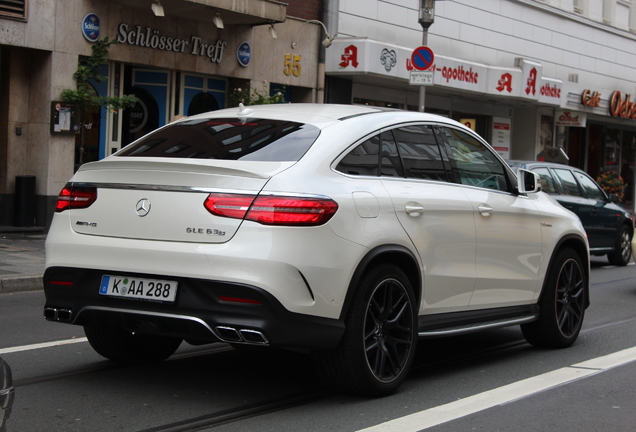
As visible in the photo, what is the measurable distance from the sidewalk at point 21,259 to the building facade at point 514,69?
734cm

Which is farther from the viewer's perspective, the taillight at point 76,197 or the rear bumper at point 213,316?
the taillight at point 76,197

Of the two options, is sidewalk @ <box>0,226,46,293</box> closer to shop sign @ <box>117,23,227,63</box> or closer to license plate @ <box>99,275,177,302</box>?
shop sign @ <box>117,23,227,63</box>

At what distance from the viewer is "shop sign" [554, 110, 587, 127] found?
32.8m

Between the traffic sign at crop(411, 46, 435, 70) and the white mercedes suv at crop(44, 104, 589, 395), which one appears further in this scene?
the traffic sign at crop(411, 46, 435, 70)

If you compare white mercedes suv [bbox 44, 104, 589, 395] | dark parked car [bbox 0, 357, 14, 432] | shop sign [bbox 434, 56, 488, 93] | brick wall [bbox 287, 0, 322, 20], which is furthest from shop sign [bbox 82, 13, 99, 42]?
dark parked car [bbox 0, 357, 14, 432]

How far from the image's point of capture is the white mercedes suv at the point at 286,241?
4.82 metres

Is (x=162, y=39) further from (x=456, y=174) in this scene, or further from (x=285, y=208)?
(x=285, y=208)

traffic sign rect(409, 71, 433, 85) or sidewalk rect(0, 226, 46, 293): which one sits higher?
traffic sign rect(409, 71, 433, 85)

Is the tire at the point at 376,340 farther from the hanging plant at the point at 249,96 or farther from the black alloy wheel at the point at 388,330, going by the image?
the hanging plant at the point at 249,96

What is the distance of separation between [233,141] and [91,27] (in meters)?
11.8

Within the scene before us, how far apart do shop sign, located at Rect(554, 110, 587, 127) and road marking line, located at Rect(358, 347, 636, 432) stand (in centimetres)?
2675

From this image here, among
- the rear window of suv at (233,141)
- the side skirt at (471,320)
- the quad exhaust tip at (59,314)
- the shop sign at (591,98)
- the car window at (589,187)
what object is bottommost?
the side skirt at (471,320)

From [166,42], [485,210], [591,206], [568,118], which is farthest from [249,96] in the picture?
[568,118]

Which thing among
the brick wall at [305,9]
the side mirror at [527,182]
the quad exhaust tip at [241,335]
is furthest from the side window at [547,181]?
the quad exhaust tip at [241,335]
